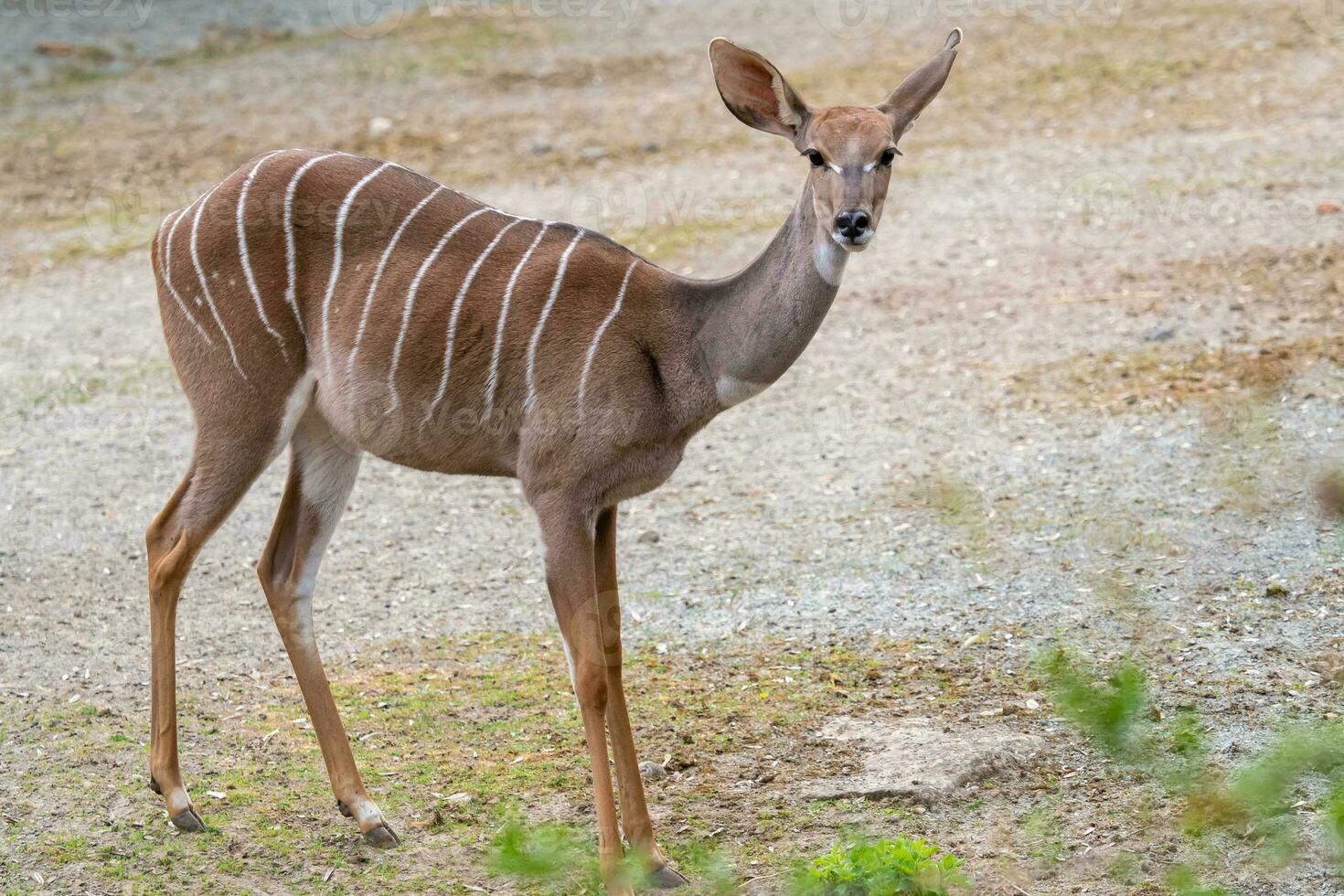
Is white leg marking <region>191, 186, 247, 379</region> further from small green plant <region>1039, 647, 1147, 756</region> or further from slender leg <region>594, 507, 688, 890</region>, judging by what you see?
small green plant <region>1039, 647, 1147, 756</region>

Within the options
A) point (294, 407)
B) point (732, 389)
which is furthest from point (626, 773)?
point (294, 407)

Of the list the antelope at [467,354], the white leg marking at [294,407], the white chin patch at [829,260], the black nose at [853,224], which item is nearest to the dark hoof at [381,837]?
the antelope at [467,354]

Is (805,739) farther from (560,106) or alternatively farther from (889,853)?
(560,106)

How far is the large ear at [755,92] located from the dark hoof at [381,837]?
206 cm

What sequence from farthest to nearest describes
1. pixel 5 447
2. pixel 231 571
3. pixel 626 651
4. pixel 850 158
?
1. pixel 5 447
2. pixel 231 571
3. pixel 626 651
4. pixel 850 158

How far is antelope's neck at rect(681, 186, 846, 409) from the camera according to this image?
3885 mm

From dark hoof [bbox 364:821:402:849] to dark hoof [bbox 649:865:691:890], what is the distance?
711 mm

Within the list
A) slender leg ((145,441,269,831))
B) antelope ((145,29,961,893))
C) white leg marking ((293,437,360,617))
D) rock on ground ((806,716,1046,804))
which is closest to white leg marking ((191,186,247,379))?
antelope ((145,29,961,893))

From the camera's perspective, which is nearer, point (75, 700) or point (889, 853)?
point (889, 853)

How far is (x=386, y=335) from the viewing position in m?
4.12

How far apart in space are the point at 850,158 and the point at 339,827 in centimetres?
222

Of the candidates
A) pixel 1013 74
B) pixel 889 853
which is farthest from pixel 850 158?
pixel 1013 74

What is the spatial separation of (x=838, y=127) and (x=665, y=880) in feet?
6.22

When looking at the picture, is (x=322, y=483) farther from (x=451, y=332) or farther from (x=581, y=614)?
(x=581, y=614)
